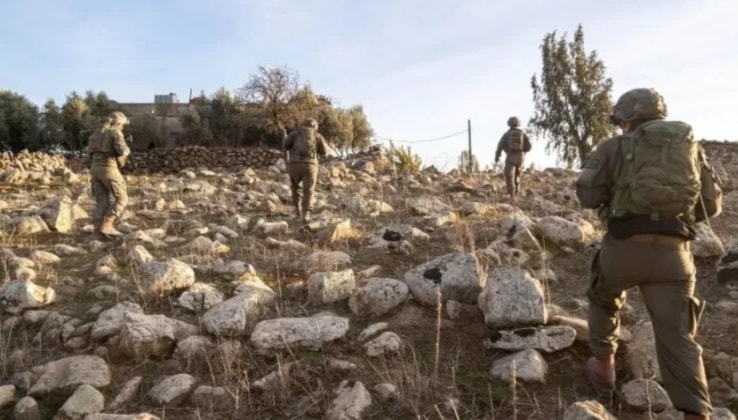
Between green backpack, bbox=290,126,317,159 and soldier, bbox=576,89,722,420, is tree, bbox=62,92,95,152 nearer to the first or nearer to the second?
green backpack, bbox=290,126,317,159

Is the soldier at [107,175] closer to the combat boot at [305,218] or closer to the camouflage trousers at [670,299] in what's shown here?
the combat boot at [305,218]

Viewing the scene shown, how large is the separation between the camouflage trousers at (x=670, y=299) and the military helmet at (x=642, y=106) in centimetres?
60

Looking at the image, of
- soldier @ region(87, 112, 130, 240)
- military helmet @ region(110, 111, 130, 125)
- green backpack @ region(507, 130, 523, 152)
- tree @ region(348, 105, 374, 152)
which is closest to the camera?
soldier @ region(87, 112, 130, 240)

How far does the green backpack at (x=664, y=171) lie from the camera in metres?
2.53

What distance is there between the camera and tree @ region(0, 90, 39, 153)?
897 inches

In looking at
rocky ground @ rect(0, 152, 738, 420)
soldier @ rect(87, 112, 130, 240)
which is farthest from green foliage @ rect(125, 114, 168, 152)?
rocky ground @ rect(0, 152, 738, 420)

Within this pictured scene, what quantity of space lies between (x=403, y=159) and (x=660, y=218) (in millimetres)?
15425

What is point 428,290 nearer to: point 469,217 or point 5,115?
point 469,217

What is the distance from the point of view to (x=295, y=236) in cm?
692

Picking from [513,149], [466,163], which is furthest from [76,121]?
[513,149]

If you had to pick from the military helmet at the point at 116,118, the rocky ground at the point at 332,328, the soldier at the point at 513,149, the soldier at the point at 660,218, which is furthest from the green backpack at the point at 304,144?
the soldier at the point at 660,218

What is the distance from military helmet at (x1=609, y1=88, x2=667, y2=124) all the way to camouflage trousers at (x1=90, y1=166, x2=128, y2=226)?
5.83m

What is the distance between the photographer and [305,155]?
7.31m

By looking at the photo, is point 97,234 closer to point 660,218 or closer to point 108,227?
point 108,227
